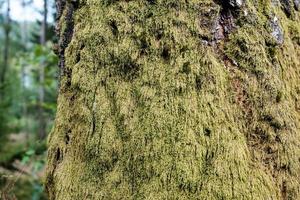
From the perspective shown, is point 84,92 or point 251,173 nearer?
point 251,173

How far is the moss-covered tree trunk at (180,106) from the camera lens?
4.75 ft

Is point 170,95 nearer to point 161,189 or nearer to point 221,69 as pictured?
point 221,69

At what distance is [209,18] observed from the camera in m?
1.54

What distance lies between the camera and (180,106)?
1.49 m

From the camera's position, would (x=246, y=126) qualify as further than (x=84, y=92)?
No


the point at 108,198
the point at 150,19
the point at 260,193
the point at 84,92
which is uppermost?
the point at 150,19

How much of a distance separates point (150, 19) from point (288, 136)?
767 mm

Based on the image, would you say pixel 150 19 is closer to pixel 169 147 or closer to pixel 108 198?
pixel 169 147

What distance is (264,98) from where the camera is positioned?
5.06ft

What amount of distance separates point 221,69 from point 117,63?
0.44 meters

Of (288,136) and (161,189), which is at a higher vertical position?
(288,136)

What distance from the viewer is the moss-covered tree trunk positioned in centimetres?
145

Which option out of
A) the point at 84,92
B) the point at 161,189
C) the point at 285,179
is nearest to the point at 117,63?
the point at 84,92

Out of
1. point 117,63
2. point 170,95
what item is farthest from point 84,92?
point 170,95
